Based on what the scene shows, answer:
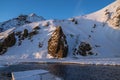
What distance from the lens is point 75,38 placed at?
107500 millimetres

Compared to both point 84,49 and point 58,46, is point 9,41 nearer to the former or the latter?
point 58,46

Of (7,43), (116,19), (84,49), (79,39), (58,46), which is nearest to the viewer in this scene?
(58,46)

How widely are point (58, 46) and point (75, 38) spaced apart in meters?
14.3

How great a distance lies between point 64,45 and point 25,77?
60858 millimetres

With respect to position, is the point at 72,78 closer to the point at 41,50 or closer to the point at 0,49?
the point at 41,50

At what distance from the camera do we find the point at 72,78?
136ft

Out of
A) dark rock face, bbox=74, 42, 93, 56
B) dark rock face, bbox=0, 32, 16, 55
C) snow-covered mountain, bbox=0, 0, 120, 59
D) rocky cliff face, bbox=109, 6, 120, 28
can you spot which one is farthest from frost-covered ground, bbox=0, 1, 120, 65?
dark rock face, bbox=0, 32, 16, 55

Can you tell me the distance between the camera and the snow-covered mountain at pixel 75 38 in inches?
3826

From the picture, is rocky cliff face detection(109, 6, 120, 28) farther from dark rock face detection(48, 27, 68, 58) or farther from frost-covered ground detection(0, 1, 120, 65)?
dark rock face detection(48, 27, 68, 58)

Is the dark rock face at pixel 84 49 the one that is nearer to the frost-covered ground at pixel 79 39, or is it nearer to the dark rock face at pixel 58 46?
the frost-covered ground at pixel 79 39

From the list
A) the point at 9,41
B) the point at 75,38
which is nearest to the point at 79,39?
the point at 75,38

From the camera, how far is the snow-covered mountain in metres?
97.2

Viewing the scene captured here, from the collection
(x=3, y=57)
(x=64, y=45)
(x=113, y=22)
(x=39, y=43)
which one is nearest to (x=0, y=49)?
(x=3, y=57)

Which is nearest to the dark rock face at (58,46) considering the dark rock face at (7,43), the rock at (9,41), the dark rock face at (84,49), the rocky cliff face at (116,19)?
the dark rock face at (84,49)
